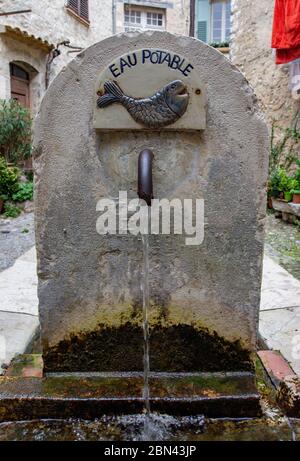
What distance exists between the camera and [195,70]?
4.40ft

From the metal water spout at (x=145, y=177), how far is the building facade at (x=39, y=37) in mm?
7189

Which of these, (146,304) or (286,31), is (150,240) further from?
(286,31)

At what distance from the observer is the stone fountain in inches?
53.3

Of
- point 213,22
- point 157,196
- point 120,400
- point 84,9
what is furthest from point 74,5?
point 120,400

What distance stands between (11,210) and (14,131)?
1.93m

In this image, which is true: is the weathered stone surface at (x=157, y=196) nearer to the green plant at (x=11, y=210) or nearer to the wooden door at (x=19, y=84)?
the green plant at (x=11, y=210)

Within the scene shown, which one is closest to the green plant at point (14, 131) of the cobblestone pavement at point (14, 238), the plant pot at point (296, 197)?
the cobblestone pavement at point (14, 238)

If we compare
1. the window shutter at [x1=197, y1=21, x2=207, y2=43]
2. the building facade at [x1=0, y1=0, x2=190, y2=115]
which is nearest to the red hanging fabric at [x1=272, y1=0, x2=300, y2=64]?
the building facade at [x1=0, y1=0, x2=190, y2=115]

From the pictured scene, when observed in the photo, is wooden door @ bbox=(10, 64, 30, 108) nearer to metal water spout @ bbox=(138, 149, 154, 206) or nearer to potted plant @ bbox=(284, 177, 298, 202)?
potted plant @ bbox=(284, 177, 298, 202)

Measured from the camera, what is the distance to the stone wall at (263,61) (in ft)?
25.1

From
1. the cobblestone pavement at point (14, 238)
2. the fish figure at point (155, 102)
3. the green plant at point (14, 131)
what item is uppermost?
the green plant at point (14, 131)

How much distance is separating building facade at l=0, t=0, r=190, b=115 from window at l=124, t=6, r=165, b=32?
1.58 m

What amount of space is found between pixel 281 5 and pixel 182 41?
22.3 feet
